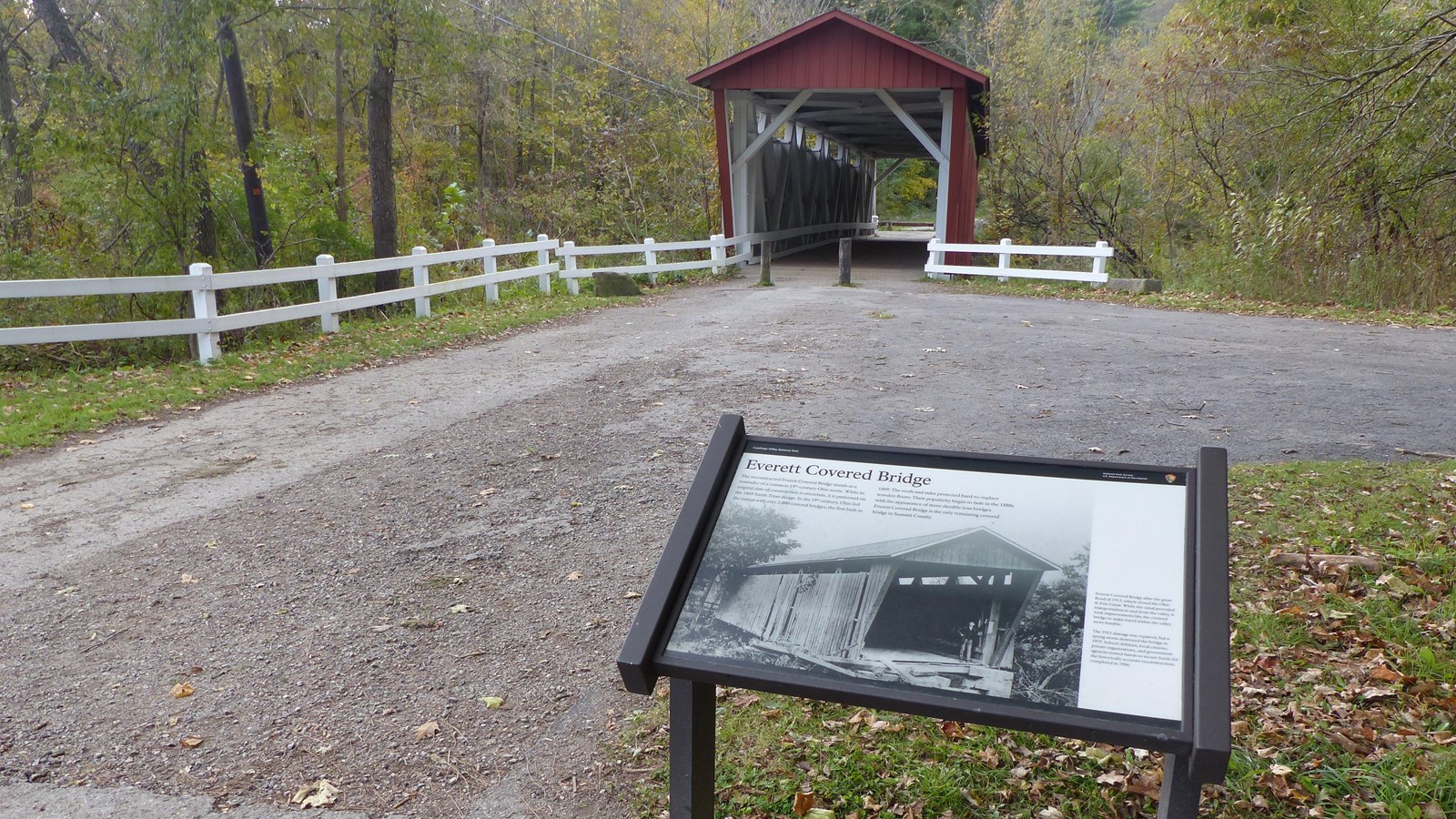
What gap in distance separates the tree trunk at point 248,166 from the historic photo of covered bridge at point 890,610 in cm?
1205

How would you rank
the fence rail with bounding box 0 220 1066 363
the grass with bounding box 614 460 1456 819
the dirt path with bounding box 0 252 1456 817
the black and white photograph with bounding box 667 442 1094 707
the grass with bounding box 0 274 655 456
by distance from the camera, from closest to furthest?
the black and white photograph with bounding box 667 442 1094 707
the grass with bounding box 614 460 1456 819
the dirt path with bounding box 0 252 1456 817
the grass with bounding box 0 274 655 456
the fence rail with bounding box 0 220 1066 363

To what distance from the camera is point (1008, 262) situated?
66.1 ft

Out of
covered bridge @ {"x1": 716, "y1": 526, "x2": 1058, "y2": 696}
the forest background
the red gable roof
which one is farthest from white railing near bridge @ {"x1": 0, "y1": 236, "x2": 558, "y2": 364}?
covered bridge @ {"x1": 716, "y1": 526, "x2": 1058, "y2": 696}

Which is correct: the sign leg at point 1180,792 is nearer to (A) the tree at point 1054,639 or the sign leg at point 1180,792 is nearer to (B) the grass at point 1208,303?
(A) the tree at point 1054,639

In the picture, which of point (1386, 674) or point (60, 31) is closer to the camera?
point (1386, 674)

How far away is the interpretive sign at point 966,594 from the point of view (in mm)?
2176

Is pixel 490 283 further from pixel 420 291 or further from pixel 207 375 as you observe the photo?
pixel 207 375

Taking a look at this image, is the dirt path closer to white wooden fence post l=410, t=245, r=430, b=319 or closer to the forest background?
the forest background

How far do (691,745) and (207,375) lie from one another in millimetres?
8436

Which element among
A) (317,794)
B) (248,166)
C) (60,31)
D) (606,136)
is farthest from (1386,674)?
(606,136)

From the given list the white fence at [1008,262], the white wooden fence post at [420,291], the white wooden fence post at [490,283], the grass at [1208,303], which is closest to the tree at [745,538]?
the white wooden fence post at [420,291]

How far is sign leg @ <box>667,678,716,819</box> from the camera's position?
100.0 inches

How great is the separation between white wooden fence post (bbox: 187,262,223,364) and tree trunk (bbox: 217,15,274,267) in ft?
9.23

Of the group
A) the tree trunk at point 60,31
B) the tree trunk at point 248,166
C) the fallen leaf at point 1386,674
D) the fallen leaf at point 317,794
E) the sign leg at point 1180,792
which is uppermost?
the tree trunk at point 60,31
